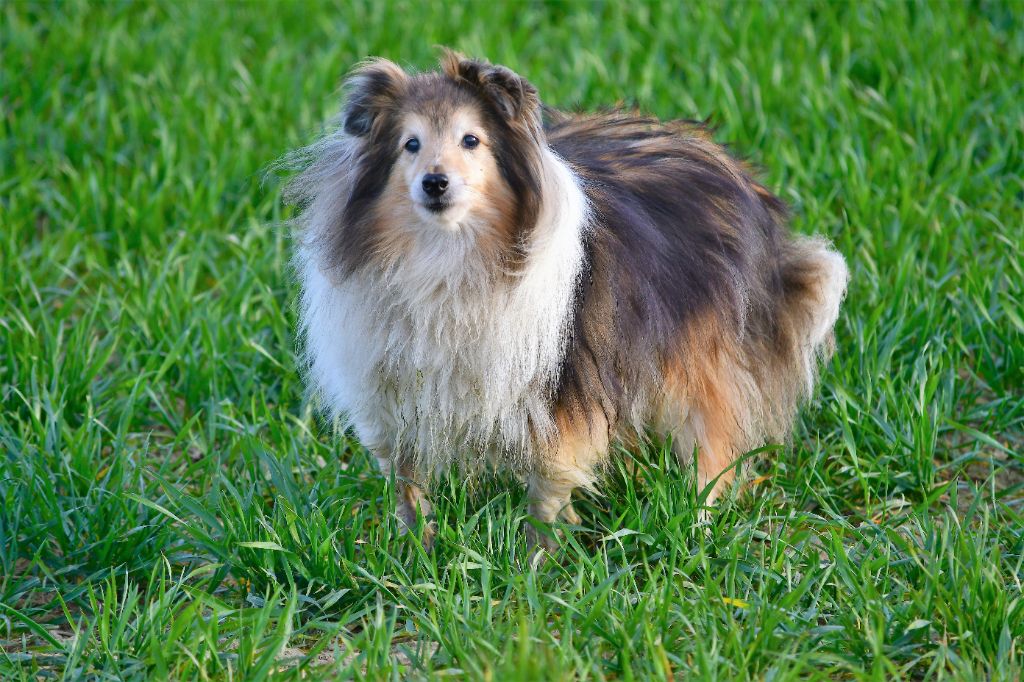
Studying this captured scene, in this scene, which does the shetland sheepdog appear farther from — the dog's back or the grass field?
the grass field

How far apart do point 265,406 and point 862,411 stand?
1884 millimetres

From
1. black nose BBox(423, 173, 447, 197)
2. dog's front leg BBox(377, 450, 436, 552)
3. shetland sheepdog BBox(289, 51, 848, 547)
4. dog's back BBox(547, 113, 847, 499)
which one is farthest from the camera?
dog's front leg BBox(377, 450, 436, 552)

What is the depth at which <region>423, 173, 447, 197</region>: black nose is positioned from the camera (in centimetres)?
287

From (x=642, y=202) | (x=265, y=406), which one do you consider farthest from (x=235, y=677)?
(x=642, y=202)

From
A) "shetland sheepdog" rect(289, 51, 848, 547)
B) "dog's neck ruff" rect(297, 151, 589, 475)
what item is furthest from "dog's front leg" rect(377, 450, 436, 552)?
"dog's neck ruff" rect(297, 151, 589, 475)

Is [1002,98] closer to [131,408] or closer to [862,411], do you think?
[862,411]

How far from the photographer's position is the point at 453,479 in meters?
3.41

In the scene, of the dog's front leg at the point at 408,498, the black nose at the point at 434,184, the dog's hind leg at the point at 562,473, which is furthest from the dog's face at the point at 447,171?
the dog's front leg at the point at 408,498

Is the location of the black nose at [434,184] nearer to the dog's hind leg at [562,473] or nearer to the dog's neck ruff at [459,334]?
the dog's neck ruff at [459,334]

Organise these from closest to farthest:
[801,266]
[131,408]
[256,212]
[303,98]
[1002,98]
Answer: [801,266]
[131,408]
[256,212]
[1002,98]
[303,98]

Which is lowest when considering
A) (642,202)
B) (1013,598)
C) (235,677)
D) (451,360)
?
(235,677)

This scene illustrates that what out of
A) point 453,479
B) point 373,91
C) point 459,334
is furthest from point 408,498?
point 373,91

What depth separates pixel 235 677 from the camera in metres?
2.80

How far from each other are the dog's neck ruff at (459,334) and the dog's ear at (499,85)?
0.45ft
